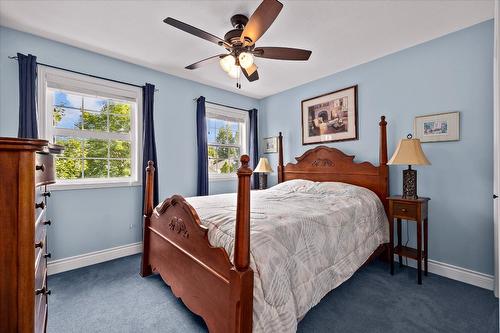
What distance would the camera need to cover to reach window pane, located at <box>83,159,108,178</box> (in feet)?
9.89

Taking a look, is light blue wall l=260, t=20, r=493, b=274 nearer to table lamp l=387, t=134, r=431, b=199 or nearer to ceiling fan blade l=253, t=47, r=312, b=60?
table lamp l=387, t=134, r=431, b=199

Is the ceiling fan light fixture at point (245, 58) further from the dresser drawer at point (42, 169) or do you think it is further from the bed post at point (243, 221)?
the dresser drawer at point (42, 169)

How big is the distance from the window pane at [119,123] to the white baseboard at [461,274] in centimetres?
407

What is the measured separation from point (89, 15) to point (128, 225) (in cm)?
243

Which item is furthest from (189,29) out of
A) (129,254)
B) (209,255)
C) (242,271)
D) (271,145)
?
(271,145)

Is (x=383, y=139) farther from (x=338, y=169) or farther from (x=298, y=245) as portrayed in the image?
(x=298, y=245)

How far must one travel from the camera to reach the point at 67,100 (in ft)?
9.48

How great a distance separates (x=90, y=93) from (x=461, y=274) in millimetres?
4659

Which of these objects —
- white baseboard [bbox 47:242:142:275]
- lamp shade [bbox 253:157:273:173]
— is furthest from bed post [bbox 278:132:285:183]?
white baseboard [bbox 47:242:142:275]

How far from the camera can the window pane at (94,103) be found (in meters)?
3.02

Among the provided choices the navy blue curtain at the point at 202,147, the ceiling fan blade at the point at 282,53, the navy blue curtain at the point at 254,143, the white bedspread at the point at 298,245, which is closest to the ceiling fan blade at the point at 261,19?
the ceiling fan blade at the point at 282,53

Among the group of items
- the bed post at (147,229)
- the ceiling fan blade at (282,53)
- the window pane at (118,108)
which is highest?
the ceiling fan blade at (282,53)

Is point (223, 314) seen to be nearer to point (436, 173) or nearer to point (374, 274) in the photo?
point (374, 274)

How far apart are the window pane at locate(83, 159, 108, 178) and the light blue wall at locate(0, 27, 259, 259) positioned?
0.24 metres
